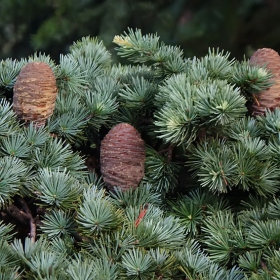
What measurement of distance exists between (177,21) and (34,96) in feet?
4.67

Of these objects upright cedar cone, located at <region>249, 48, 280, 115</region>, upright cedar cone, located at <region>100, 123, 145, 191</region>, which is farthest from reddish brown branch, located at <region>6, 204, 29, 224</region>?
upright cedar cone, located at <region>249, 48, 280, 115</region>

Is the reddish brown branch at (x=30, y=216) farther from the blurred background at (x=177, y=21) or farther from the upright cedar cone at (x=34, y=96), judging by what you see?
the blurred background at (x=177, y=21)

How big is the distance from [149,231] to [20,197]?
0.63ft

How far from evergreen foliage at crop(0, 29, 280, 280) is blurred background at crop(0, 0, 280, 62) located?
118cm

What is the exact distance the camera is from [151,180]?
2.57 ft

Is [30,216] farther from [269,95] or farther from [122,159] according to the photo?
[269,95]

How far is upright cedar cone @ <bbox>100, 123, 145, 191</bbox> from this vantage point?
0.77 metres

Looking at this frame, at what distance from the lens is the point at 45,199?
0.67 metres

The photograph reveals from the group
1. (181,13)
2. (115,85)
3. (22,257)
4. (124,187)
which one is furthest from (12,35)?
(22,257)

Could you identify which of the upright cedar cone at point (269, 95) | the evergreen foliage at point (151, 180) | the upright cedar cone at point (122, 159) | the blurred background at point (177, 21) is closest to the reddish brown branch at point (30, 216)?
the evergreen foliage at point (151, 180)

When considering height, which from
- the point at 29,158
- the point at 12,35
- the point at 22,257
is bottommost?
the point at 22,257

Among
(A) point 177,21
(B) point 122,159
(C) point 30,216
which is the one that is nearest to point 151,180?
(B) point 122,159

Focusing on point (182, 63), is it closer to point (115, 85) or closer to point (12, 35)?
point (115, 85)

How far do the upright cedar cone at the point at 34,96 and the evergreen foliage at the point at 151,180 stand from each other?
0.07 feet
